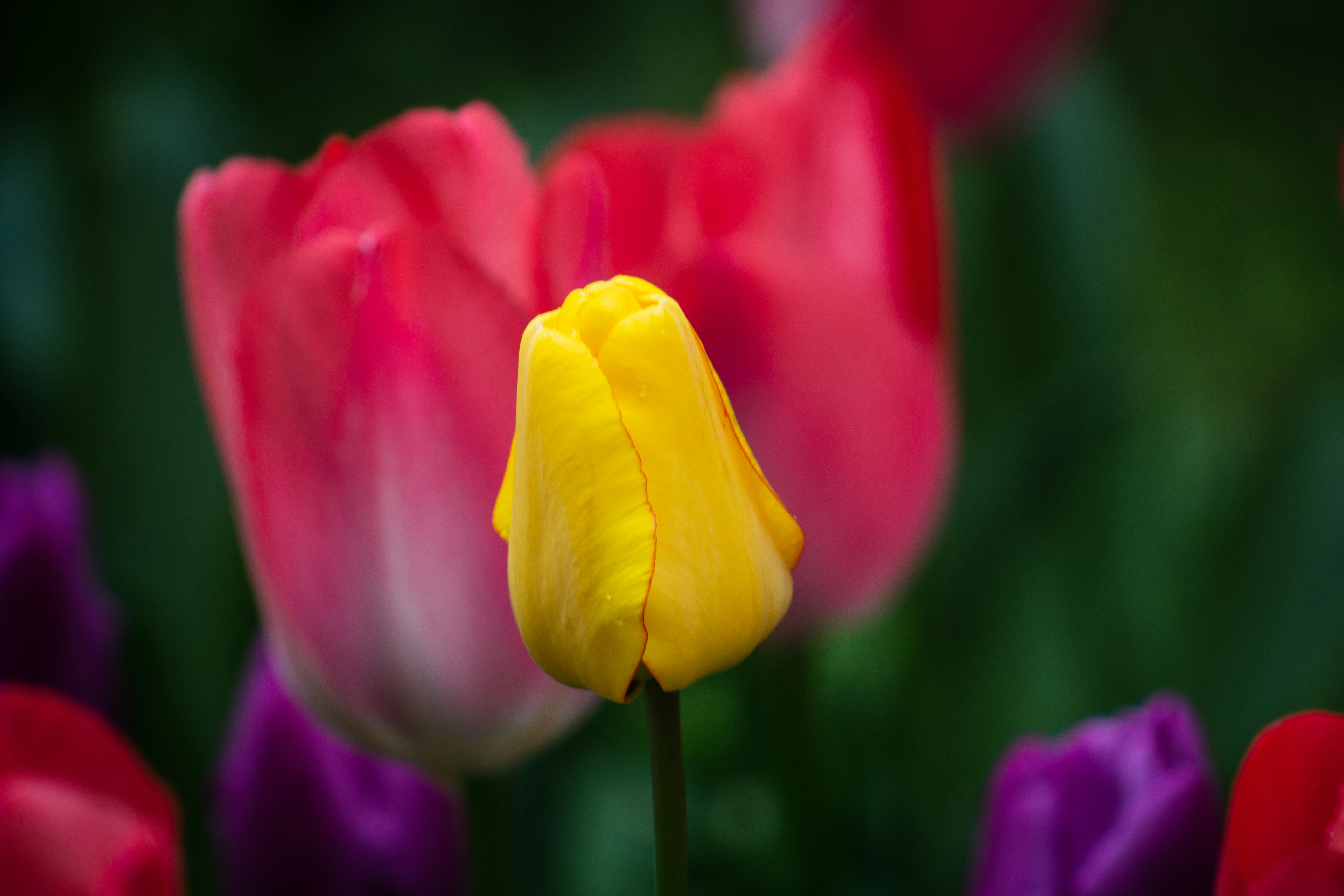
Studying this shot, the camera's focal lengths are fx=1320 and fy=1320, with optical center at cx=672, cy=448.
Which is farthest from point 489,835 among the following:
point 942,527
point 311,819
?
point 942,527

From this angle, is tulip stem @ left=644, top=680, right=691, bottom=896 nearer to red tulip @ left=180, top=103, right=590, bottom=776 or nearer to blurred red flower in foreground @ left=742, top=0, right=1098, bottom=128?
red tulip @ left=180, top=103, right=590, bottom=776

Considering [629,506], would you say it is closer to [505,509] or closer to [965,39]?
[505,509]

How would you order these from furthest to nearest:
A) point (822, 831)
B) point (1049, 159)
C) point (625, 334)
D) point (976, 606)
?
point (1049, 159), point (976, 606), point (822, 831), point (625, 334)

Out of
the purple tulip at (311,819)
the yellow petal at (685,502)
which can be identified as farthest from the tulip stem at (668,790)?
the purple tulip at (311,819)

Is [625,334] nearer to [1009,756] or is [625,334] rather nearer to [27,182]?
[1009,756]

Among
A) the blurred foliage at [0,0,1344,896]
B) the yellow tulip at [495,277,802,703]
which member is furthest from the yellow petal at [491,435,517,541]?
the blurred foliage at [0,0,1344,896]

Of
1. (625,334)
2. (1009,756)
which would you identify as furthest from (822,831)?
(625,334)
